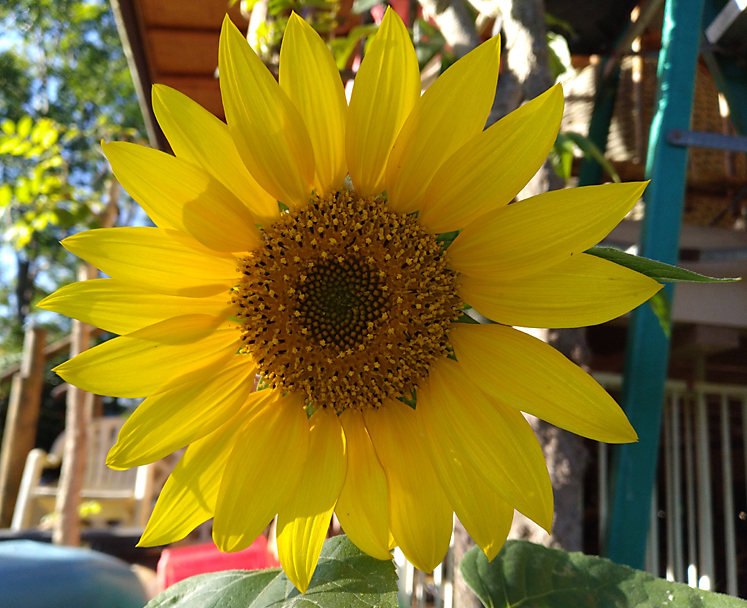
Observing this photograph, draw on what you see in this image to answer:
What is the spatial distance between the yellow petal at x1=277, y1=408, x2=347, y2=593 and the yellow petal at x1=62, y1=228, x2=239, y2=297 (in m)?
0.15

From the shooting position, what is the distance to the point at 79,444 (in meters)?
1.84

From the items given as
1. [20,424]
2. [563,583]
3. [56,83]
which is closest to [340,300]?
[563,583]

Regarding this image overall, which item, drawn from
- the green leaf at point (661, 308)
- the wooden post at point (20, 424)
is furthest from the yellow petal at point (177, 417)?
the wooden post at point (20, 424)

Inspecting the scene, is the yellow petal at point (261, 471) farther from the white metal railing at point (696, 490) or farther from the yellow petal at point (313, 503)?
the white metal railing at point (696, 490)

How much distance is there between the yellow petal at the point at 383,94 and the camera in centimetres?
40

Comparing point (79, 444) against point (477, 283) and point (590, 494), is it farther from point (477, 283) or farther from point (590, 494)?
point (590, 494)

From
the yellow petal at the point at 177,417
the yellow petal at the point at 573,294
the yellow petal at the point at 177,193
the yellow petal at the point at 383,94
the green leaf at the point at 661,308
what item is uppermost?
the yellow petal at the point at 383,94

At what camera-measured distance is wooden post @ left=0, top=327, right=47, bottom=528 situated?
3.63m

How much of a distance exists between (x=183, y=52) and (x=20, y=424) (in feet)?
9.16

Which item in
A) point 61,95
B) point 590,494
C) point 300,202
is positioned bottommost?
point 590,494

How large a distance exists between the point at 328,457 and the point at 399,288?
15 centimetres

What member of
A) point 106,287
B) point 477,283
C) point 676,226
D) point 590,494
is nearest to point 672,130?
point 676,226

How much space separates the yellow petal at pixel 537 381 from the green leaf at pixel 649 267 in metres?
0.07

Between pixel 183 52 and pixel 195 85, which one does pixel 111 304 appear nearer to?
pixel 183 52
